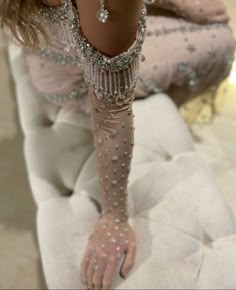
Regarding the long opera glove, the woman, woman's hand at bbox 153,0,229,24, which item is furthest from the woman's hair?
woman's hand at bbox 153,0,229,24

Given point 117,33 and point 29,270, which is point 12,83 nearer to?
point 29,270

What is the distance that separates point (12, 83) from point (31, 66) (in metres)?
0.07

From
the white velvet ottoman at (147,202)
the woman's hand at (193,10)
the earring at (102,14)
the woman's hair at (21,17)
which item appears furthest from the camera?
the woman's hand at (193,10)

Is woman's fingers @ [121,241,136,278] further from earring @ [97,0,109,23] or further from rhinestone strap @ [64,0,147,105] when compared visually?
earring @ [97,0,109,23]

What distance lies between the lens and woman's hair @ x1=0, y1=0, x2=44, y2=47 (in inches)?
24.3

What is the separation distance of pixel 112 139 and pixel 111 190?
0.33 feet

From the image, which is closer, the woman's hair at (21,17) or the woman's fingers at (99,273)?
the woman's hair at (21,17)

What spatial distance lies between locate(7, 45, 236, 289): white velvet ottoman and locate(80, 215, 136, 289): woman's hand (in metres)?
0.01

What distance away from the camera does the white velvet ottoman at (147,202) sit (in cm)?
73

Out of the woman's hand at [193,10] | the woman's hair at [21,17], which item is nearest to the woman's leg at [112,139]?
the woman's hair at [21,17]

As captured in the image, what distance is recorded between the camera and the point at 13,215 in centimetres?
81

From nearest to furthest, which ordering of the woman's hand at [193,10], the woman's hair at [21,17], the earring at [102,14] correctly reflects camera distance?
the earring at [102,14] < the woman's hair at [21,17] < the woman's hand at [193,10]

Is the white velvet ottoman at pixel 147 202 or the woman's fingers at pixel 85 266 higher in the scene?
the white velvet ottoman at pixel 147 202

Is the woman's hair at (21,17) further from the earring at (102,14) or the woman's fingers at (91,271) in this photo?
the woman's fingers at (91,271)
